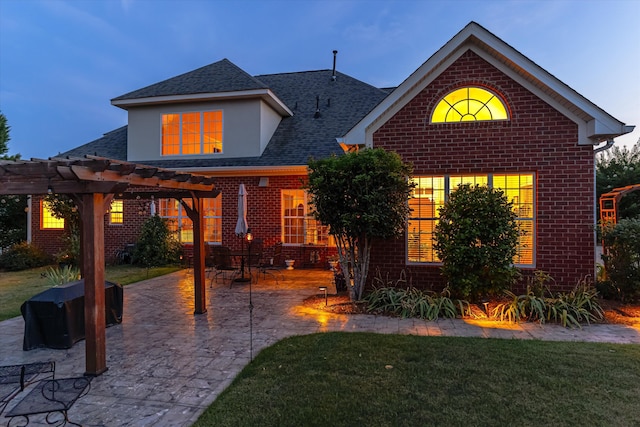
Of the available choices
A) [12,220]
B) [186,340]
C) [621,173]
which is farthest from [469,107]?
[12,220]

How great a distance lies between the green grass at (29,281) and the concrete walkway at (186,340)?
1.52 m

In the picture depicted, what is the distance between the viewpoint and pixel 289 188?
12.4 m

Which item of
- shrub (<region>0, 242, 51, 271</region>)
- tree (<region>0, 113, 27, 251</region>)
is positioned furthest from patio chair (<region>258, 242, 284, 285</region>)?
tree (<region>0, 113, 27, 251</region>)

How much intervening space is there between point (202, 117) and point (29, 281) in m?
7.44

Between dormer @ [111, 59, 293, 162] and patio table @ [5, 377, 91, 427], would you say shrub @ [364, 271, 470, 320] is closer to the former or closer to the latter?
patio table @ [5, 377, 91, 427]

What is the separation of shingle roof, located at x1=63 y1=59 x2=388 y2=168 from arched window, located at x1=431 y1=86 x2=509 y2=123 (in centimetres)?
465

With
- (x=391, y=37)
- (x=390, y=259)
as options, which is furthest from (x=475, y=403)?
(x=391, y=37)

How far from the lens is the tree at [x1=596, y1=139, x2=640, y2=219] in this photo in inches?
692

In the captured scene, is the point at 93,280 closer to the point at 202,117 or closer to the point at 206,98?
the point at 206,98

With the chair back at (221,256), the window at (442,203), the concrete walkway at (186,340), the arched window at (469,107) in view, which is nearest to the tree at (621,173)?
the window at (442,203)

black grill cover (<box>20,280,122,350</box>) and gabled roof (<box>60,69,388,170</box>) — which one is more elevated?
gabled roof (<box>60,69,388,170</box>)

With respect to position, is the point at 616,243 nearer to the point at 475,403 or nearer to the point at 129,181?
the point at 475,403

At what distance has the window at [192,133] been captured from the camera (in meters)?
13.2

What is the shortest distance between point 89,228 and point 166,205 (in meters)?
10.2
